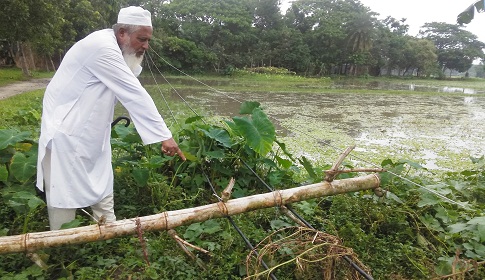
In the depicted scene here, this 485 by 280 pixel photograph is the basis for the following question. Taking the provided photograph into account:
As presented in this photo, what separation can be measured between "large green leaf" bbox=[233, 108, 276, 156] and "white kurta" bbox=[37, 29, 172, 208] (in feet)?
2.62

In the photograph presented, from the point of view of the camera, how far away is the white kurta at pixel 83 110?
1.74 meters

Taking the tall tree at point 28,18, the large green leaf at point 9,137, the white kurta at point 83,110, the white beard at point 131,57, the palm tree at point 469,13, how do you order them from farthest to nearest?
the tall tree at point 28,18, the palm tree at point 469,13, the large green leaf at point 9,137, the white beard at point 131,57, the white kurta at point 83,110

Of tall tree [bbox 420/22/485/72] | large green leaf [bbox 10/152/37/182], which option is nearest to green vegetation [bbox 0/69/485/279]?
large green leaf [bbox 10/152/37/182]

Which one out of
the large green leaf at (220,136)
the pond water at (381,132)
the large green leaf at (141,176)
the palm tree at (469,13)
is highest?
the palm tree at (469,13)

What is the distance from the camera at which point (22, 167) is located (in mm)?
2100

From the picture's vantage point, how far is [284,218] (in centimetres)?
232

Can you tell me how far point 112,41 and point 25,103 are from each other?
6116 mm

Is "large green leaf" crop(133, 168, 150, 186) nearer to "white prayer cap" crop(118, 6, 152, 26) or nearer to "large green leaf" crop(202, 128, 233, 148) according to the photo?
"large green leaf" crop(202, 128, 233, 148)

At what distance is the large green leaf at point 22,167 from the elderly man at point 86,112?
0.31 m

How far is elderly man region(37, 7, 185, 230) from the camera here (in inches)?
68.6

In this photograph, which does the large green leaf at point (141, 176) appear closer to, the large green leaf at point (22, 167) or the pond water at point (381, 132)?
the large green leaf at point (22, 167)

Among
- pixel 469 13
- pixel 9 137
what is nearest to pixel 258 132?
pixel 9 137

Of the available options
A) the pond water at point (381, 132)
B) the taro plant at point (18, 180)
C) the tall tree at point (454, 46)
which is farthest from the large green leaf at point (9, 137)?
the tall tree at point (454, 46)

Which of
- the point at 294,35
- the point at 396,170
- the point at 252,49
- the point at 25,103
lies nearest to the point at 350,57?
the point at 294,35
